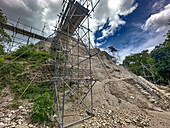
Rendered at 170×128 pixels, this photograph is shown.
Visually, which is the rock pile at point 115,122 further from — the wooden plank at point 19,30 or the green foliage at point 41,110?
the wooden plank at point 19,30

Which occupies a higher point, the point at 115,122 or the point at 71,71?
the point at 71,71

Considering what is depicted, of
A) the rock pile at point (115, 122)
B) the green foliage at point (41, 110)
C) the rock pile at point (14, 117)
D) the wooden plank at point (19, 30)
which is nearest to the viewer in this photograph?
the rock pile at point (14, 117)

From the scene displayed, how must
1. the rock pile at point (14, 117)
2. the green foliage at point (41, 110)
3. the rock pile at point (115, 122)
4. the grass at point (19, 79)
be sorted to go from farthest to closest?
the grass at point (19, 79), the rock pile at point (115, 122), the green foliage at point (41, 110), the rock pile at point (14, 117)

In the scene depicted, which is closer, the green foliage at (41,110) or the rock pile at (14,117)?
the rock pile at (14,117)

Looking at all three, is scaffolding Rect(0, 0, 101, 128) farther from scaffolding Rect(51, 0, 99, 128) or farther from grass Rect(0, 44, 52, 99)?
grass Rect(0, 44, 52, 99)

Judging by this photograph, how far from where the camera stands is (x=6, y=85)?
4039 millimetres

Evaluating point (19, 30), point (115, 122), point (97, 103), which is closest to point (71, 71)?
point (97, 103)

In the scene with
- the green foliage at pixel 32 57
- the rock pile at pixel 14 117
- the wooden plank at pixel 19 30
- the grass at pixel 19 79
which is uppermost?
the wooden plank at pixel 19 30

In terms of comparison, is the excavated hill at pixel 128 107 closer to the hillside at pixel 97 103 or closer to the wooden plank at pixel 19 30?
the hillside at pixel 97 103

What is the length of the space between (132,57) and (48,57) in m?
28.3

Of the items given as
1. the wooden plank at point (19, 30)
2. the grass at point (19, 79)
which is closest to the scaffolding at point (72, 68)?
the grass at point (19, 79)

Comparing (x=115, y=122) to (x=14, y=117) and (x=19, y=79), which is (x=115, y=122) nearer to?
(x=14, y=117)

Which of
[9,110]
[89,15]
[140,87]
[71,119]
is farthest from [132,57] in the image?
[9,110]

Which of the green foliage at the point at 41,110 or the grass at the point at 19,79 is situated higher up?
the grass at the point at 19,79
